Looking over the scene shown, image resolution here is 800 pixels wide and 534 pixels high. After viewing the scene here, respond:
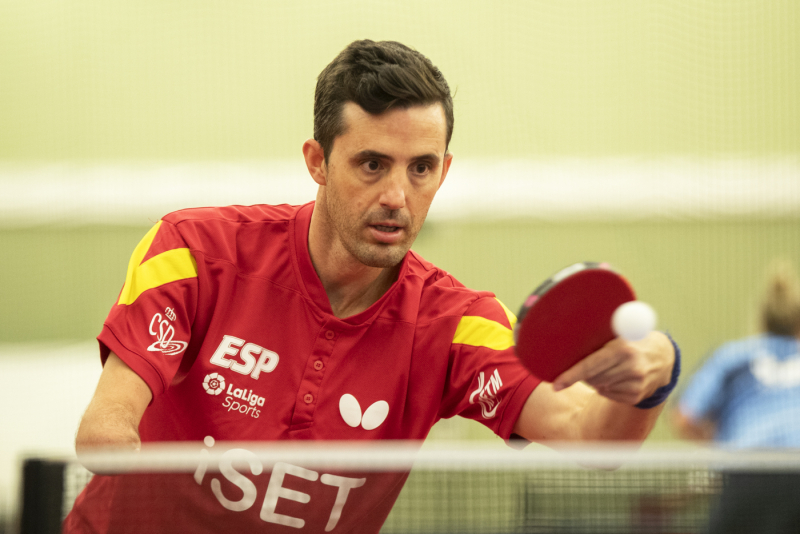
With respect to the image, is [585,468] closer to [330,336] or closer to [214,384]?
[330,336]

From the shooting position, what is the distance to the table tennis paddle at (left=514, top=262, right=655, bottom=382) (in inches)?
61.1

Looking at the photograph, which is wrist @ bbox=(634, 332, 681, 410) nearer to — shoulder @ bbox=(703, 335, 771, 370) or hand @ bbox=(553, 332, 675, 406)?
→ hand @ bbox=(553, 332, 675, 406)

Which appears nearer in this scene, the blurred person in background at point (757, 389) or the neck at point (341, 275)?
the neck at point (341, 275)

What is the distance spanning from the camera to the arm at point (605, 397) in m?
1.54

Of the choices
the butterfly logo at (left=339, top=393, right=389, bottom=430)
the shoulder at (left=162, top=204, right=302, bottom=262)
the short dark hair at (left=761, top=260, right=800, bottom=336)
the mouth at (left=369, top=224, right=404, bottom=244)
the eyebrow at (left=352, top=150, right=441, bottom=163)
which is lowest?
the short dark hair at (left=761, top=260, right=800, bottom=336)

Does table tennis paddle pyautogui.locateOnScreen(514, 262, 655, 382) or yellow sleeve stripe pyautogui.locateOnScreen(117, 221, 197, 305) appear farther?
yellow sleeve stripe pyautogui.locateOnScreen(117, 221, 197, 305)

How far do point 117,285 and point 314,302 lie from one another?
198 inches

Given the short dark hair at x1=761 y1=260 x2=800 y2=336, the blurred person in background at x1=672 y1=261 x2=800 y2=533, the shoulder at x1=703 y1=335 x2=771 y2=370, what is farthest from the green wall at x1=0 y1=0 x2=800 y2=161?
the shoulder at x1=703 y1=335 x2=771 y2=370

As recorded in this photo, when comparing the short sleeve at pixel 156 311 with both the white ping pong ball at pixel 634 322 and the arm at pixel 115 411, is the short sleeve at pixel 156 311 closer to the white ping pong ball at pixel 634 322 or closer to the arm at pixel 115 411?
the arm at pixel 115 411

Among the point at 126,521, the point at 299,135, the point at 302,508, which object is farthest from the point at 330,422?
the point at 299,135

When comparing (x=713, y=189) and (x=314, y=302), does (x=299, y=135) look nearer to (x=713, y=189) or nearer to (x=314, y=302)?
(x=713, y=189)

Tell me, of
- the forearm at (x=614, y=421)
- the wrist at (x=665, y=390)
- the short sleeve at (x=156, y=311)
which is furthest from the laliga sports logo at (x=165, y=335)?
the wrist at (x=665, y=390)

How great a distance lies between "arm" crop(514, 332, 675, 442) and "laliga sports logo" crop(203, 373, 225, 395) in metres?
0.69

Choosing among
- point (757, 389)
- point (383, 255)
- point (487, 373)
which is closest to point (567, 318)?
point (487, 373)
